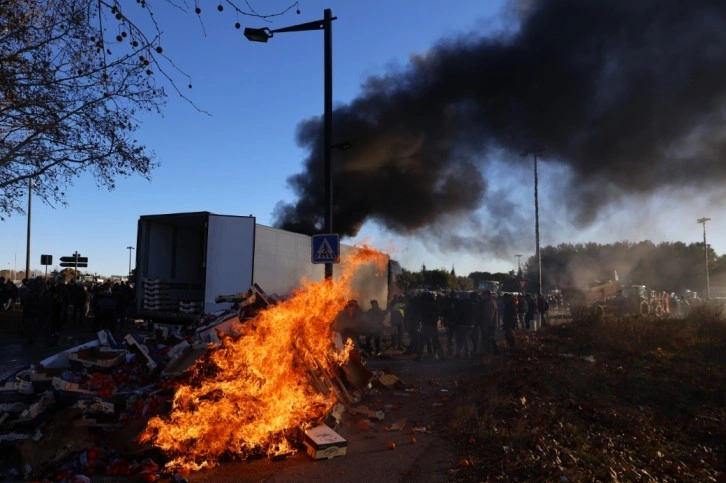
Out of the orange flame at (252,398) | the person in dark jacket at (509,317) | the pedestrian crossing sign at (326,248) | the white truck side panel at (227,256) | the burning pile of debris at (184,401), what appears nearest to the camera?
the burning pile of debris at (184,401)

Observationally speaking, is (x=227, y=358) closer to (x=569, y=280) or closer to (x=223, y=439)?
(x=223, y=439)

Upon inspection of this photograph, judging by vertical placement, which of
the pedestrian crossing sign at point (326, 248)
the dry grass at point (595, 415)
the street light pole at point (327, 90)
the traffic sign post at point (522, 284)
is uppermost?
the street light pole at point (327, 90)

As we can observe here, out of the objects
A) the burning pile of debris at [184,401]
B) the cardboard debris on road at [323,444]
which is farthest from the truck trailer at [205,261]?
the cardboard debris on road at [323,444]

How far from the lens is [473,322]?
531 inches

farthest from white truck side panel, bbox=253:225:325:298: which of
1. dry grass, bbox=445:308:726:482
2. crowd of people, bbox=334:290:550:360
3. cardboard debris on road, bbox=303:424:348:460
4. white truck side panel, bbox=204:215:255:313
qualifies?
cardboard debris on road, bbox=303:424:348:460

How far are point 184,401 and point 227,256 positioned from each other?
20.2ft

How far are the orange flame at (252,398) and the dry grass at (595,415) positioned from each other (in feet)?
6.42

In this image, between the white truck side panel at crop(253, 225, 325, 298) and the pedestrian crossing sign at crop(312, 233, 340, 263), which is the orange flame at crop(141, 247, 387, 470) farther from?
the white truck side panel at crop(253, 225, 325, 298)

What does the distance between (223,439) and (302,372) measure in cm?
167

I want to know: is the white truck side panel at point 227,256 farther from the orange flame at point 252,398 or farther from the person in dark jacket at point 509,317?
the person in dark jacket at point 509,317

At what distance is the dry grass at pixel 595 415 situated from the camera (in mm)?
5402

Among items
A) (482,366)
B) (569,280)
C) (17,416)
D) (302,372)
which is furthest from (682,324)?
(569,280)

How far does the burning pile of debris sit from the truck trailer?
362 centimetres

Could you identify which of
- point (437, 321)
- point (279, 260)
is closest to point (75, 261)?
point (279, 260)
